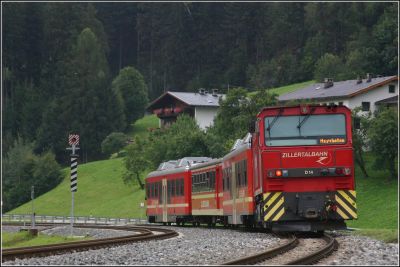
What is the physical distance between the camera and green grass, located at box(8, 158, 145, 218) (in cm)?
8397

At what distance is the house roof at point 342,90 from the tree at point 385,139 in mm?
24969

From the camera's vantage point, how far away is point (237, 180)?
28.6 meters

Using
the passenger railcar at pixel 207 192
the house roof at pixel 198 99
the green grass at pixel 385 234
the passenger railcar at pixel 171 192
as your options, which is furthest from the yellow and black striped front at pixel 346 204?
the house roof at pixel 198 99

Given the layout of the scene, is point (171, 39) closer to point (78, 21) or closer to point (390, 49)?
point (78, 21)

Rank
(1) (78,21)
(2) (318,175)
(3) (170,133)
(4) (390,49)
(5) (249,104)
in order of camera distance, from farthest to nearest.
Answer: (1) (78,21) → (4) (390,49) → (3) (170,133) → (5) (249,104) → (2) (318,175)

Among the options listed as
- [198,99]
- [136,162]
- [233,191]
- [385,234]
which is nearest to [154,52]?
[198,99]

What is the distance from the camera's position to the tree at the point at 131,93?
148 metres

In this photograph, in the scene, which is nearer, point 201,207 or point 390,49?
point 201,207

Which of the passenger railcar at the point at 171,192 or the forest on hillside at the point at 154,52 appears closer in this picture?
the passenger railcar at the point at 171,192

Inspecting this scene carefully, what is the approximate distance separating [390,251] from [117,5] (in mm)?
171553

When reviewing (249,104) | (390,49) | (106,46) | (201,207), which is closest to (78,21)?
(106,46)

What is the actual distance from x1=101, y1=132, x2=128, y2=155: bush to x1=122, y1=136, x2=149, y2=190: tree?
3519 centimetres

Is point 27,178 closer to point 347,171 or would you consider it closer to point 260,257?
point 347,171

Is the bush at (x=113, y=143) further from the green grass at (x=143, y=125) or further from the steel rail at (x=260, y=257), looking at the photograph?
the steel rail at (x=260, y=257)
